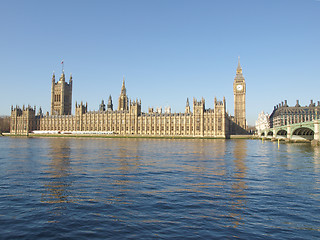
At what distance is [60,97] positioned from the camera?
18000cm

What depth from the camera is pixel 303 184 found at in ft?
62.2

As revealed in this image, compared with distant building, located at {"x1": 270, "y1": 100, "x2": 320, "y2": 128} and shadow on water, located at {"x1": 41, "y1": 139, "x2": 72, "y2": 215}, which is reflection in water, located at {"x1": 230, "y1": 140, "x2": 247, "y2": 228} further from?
distant building, located at {"x1": 270, "y1": 100, "x2": 320, "y2": 128}

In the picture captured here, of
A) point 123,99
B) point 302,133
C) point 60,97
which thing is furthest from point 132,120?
point 302,133

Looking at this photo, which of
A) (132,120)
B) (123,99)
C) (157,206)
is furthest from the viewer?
(123,99)

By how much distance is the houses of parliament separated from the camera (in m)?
129

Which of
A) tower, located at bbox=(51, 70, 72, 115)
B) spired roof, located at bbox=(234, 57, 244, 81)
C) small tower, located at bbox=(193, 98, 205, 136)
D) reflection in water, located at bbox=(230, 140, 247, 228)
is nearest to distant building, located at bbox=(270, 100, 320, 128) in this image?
spired roof, located at bbox=(234, 57, 244, 81)

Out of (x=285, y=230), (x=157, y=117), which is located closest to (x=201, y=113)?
(x=157, y=117)

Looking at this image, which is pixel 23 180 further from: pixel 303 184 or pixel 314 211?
pixel 303 184

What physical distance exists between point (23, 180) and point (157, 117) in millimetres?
119704

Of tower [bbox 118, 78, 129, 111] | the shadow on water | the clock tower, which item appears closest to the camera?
the shadow on water

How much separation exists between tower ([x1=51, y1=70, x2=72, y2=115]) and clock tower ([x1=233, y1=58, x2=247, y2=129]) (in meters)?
114

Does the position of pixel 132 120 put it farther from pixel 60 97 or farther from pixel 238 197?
pixel 238 197

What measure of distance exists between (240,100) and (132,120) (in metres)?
67.5

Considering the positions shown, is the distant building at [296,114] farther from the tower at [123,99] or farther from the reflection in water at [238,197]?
the reflection in water at [238,197]
